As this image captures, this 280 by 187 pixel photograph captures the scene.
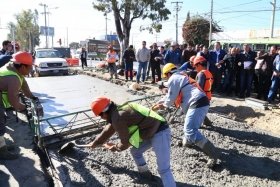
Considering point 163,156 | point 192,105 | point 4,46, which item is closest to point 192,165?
point 192,105

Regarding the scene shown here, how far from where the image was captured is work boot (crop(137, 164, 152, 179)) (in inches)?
132

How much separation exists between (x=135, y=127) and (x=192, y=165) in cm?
153

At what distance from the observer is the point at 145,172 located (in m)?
3.38

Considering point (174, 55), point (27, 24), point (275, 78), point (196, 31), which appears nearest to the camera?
point (275, 78)

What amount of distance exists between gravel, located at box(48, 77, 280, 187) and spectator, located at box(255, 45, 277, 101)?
3.01 m

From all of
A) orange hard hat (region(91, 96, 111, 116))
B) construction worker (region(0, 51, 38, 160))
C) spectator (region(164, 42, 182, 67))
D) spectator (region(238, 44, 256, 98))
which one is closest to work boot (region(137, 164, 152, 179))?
orange hard hat (region(91, 96, 111, 116))

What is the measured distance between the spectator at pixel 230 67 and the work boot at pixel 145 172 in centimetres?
562

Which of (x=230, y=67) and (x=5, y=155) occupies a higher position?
(x=230, y=67)

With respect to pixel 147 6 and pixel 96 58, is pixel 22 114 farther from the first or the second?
pixel 96 58

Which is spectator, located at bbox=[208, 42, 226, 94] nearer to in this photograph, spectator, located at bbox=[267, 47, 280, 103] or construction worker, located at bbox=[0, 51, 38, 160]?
spectator, located at bbox=[267, 47, 280, 103]

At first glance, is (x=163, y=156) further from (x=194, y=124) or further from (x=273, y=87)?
(x=273, y=87)

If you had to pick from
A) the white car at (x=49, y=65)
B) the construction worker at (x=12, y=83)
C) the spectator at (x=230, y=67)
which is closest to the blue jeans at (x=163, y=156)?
the construction worker at (x=12, y=83)

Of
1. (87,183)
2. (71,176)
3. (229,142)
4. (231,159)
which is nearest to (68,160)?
(71,176)

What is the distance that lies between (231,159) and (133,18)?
12.5 metres
